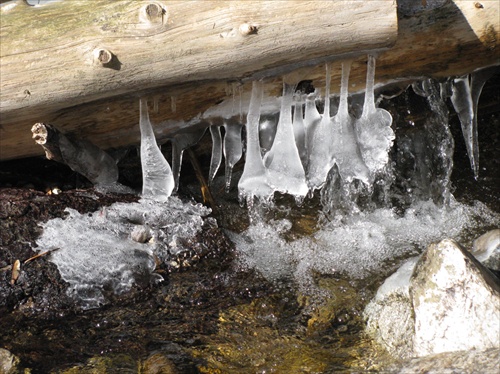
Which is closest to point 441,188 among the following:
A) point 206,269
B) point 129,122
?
point 206,269

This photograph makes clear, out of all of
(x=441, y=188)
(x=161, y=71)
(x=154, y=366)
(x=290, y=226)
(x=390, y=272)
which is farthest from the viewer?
(x=441, y=188)

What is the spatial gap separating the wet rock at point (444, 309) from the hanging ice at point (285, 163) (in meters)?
1.07

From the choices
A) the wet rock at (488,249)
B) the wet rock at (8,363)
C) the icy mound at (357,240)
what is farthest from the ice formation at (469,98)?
the wet rock at (8,363)

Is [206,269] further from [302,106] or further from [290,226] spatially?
[302,106]

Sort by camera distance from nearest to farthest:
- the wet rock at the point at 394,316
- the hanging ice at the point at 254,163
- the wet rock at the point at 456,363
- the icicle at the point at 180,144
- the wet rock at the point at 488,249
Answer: the wet rock at the point at 456,363 < the wet rock at the point at 394,316 < the wet rock at the point at 488,249 < the hanging ice at the point at 254,163 < the icicle at the point at 180,144

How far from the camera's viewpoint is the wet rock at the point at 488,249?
3926 millimetres

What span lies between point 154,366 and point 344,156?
1.80 meters

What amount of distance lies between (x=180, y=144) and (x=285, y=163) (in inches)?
28.8

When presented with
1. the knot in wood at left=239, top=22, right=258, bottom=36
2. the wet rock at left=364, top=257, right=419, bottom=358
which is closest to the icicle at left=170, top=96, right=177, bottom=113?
the knot in wood at left=239, top=22, right=258, bottom=36

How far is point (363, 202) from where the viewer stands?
199 inches

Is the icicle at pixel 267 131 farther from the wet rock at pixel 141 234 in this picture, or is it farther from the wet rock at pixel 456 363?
the wet rock at pixel 456 363

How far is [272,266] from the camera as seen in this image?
4.38 metres

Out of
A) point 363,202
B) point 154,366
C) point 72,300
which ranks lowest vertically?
point 154,366

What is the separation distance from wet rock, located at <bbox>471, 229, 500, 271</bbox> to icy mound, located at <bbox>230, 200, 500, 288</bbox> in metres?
0.32
